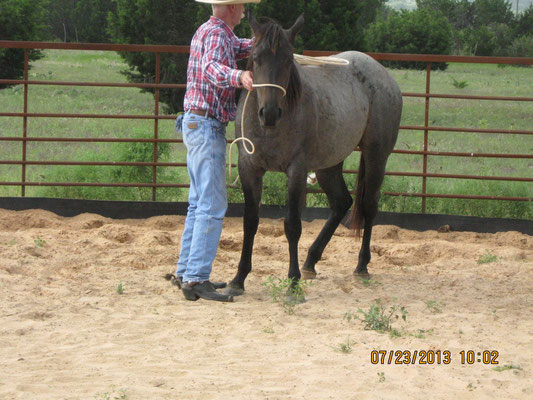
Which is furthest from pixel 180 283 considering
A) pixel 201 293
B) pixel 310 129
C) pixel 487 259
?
pixel 487 259

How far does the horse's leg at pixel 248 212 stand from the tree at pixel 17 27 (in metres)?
17.2

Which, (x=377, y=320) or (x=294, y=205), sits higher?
(x=294, y=205)

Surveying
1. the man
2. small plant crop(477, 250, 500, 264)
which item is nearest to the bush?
small plant crop(477, 250, 500, 264)

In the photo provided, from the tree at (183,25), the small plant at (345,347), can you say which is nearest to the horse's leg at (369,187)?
the small plant at (345,347)

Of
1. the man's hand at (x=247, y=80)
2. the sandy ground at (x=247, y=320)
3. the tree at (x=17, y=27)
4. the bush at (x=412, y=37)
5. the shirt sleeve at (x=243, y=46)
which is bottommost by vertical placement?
the sandy ground at (x=247, y=320)

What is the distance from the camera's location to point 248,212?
5.51m

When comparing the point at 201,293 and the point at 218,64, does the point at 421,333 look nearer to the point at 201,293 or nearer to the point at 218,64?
the point at 201,293

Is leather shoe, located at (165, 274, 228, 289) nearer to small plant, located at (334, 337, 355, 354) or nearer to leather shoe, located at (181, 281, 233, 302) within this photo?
leather shoe, located at (181, 281, 233, 302)

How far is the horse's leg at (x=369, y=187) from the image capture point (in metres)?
6.39

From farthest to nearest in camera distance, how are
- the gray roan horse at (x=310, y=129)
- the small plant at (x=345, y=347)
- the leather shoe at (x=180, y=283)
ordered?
the leather shoe at (x=180, y=283)
the gray roan horse at (x=310, y=129)
the small plant at (x=345, y=347)

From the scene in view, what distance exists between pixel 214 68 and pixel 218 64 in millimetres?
42

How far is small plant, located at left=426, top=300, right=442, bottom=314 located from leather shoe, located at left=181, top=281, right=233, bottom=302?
1.40 meters

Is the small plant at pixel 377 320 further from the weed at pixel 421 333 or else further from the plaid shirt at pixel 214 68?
the plaid shirt at pixel 214 68

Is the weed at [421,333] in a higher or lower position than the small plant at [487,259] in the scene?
lower
